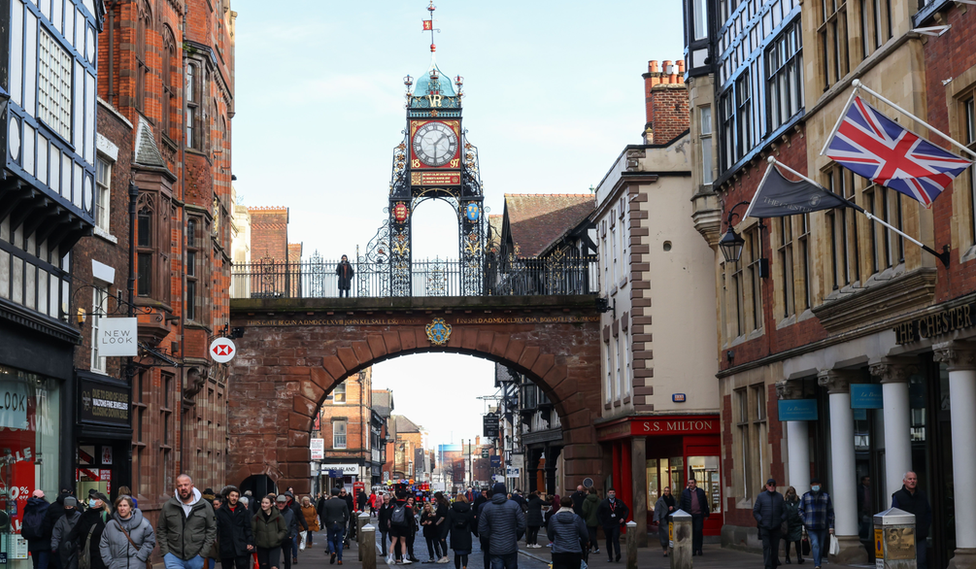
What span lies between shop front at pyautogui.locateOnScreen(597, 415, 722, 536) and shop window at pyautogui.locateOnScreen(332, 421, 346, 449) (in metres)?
66.6

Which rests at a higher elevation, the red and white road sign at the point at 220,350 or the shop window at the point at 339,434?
the red and white road sign at the point at 220,350

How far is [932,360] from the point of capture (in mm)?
19500

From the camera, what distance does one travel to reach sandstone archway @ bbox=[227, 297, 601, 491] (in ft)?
127

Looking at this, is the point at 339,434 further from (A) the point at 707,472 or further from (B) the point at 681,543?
(B) the point at 681,543

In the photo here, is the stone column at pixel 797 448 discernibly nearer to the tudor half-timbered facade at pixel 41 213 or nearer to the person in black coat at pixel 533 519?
the person in black coat at pixel 533 519

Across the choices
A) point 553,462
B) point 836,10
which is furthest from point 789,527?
point 553,462

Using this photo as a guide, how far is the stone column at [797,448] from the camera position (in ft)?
81.0

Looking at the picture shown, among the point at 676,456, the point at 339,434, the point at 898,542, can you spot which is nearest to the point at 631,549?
the point at 898,542

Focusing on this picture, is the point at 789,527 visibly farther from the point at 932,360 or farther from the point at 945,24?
the point at 945,24

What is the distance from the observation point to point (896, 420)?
19844mm

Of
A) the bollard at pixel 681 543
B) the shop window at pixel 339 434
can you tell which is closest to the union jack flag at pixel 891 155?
the bollard at pixel 681 543

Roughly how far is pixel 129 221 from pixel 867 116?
1422 centimetres

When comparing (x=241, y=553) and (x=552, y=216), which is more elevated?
(x=552, y=216)

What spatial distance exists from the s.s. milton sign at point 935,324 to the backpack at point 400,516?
12.1 metres
